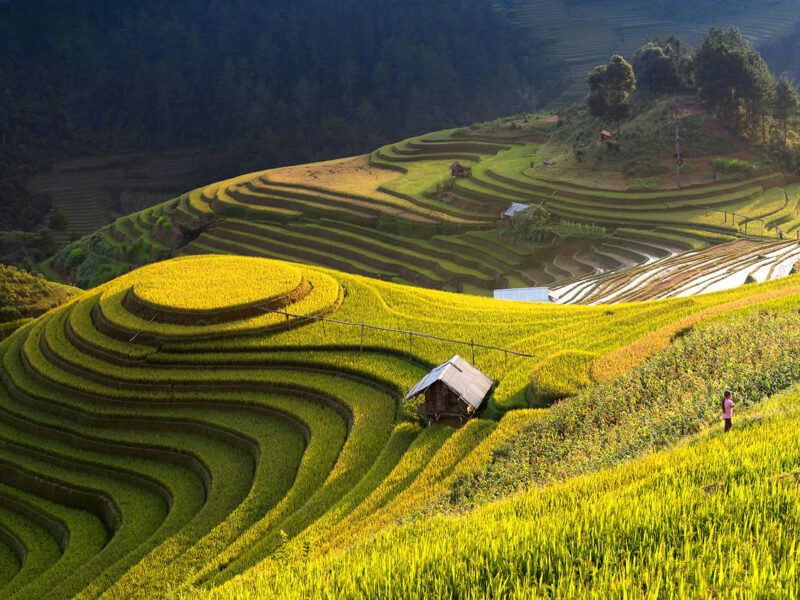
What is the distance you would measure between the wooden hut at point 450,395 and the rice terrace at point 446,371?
6cm

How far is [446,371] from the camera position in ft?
44.3

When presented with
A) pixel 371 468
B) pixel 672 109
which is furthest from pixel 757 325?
pixel 672 109

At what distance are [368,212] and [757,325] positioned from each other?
32.1 metres

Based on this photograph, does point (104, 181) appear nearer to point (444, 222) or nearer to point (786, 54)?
point (444, 222)

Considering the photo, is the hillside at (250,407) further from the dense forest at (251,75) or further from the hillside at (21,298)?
the dense forest at (251,75)

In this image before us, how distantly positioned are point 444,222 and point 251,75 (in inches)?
2824

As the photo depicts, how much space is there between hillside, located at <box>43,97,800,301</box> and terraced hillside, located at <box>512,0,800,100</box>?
136ft

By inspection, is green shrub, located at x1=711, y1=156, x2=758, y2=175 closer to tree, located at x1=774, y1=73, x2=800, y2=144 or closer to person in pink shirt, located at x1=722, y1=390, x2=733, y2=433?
tree, located at x1=774, y1=73, x2=800, y2=144

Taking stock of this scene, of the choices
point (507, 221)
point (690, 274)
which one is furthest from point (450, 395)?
point (507, 221)

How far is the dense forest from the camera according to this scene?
88.8 metres

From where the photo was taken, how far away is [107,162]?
276 feet

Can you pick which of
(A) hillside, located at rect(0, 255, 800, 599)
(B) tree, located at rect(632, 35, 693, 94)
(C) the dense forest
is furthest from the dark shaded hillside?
(A) hillside, located at rect(0, 255, 800, 599)

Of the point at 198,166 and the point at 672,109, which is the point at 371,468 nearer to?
the point at 672,109

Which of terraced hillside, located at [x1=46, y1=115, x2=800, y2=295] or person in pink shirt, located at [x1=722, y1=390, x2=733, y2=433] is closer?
person in pink shirt, located at [x1=722, y1=390, x2=733, y2=433]
